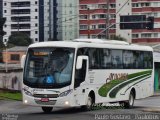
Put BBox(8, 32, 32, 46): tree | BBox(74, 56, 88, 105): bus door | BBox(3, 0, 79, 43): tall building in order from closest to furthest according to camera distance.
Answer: BBox(74, 56, 88, 105): bus door
BBox(8, 32, 32, 46): tree
BBox(3, 0, 79, 43): tall building

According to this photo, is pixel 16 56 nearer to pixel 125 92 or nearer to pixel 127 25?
pixel 127 25

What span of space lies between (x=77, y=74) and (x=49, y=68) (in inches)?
50.7

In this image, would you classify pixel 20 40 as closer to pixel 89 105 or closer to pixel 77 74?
pixel 89 105

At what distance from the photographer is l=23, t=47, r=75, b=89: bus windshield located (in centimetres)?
2294

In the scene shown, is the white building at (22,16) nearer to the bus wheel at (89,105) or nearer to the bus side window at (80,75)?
the bus wheel at (89,105)

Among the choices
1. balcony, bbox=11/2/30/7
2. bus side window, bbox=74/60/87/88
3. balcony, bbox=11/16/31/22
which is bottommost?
bus side window, bbox=74/60/87/88

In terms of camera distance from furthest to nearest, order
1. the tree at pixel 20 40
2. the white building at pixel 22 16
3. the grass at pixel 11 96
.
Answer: the white building at pixel 22 16
the tree at pixel 20 40
the grass at pixel 11 96

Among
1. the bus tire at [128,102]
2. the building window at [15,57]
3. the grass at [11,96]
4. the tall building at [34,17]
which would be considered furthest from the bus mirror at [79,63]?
the tall building at [34,17]

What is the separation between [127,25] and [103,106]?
3216 cm

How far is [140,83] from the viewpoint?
30.4m

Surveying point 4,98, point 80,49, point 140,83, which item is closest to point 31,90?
point 80,49

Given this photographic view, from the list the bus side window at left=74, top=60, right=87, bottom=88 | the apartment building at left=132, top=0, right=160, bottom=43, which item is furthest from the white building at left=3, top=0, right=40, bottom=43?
the bus side window at left=74, top=60, right=87, bottom=88

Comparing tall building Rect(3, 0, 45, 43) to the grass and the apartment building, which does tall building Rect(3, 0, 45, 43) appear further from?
the grass

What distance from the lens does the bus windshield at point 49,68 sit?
2294cm
